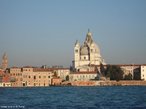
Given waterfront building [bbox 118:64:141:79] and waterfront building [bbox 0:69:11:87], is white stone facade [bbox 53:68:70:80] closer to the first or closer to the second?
waterfront building [bbox 118:64:141:79]

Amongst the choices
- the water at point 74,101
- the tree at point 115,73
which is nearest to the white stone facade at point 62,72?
the tree at point 115,73

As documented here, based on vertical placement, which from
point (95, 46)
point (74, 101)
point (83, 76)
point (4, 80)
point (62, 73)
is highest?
point (95, 46)

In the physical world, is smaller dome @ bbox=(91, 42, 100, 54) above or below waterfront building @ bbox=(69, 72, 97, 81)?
above

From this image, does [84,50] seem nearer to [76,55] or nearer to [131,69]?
[76,55]

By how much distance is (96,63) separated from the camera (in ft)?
396

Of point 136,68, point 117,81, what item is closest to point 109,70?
point 117,81

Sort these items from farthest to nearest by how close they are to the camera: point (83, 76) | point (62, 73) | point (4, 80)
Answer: point (62, 73) → point (83, 76) → point (4, 80)

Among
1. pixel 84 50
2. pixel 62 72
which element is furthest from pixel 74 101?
pixel 84 50

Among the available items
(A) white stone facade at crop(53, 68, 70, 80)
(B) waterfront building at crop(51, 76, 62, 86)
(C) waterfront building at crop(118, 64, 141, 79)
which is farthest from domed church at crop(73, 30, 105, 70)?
(B) waterfront building at crop(51, 76, 62, 86)

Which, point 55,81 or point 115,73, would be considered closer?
point 115,73

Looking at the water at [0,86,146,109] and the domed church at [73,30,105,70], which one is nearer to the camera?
the water at [0,86,146,109]

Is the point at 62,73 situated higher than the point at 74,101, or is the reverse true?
the point at 62,73

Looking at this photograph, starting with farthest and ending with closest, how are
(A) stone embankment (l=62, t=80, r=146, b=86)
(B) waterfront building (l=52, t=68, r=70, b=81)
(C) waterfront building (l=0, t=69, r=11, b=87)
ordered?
(B) waterfront building (l=52, t=68, r=70, b=81) → (A) stone embankment (l=62, t=80, r=146, b=86) → (C) waterfront building (l=0, t=69, r=11, b=87)

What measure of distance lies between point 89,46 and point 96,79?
16.0 meters
